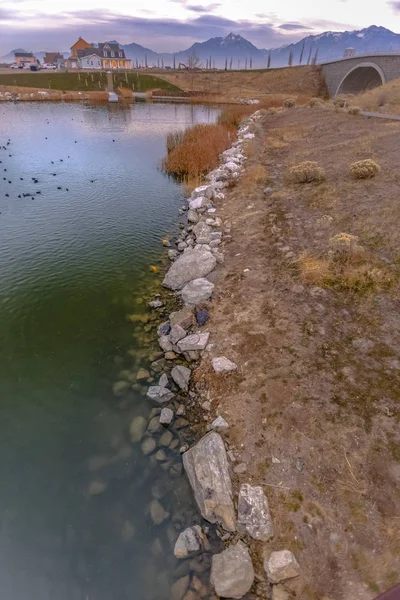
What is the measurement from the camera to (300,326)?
959cm

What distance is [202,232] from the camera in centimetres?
1633

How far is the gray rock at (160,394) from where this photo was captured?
853 centimetres

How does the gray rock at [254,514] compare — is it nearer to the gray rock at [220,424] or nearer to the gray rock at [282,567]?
the gray rock at [282,567]

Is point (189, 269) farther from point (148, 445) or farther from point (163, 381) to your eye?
point (148, 445)

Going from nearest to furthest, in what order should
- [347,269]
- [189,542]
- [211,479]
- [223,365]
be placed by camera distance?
[189,542] → [211,479] → [223,365] → [347,269]

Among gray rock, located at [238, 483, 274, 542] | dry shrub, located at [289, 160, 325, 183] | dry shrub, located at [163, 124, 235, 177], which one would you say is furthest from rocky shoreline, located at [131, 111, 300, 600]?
dry shrub, located at [163, 124, 235, 177]

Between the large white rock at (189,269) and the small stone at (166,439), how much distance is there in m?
6.27

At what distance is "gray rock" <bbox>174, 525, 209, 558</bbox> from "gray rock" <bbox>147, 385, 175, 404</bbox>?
309 centimetres

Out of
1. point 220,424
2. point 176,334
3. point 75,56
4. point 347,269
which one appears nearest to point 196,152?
point 347,269

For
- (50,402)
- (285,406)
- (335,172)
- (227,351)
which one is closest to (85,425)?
(50,402)

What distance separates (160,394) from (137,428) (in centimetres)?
103

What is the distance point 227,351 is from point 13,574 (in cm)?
644

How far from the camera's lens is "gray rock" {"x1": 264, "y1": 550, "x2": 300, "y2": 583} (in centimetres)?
517

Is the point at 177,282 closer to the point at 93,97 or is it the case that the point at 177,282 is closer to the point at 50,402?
the point at 50,402
